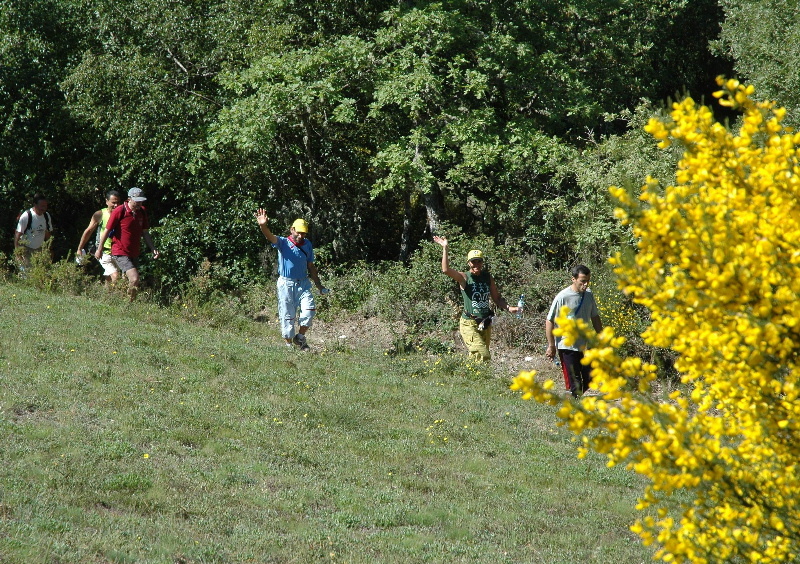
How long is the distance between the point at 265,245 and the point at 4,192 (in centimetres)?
479

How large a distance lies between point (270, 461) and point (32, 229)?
7.65m

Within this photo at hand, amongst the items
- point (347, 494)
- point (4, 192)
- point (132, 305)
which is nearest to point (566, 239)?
point (132, 305)

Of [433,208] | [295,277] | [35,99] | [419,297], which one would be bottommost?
[419,297]

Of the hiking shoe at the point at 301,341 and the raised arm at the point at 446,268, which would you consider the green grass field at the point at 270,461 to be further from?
the raised arm at the point at 446,268

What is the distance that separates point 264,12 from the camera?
15102mm

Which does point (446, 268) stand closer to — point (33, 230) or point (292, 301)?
point (292, 301)

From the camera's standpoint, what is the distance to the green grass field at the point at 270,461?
5562mm

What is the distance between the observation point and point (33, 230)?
12.9m

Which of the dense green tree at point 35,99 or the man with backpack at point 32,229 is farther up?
the dense green tree at point 35,99

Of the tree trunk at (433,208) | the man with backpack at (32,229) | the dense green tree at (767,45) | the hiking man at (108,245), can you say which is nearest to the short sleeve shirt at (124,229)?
the hiking man at (108,245)

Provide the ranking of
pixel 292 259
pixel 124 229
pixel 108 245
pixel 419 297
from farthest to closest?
pixel 419 297 → pixel 108 245 → pixel 124 229 → pixel 292 259

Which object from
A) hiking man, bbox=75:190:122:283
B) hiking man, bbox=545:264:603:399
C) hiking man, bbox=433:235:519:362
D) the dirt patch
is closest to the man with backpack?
hiking man, bbox=75:190:122:283

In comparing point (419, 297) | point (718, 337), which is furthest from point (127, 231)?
point (718, 337)

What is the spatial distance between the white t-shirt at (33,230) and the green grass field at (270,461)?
248cm
